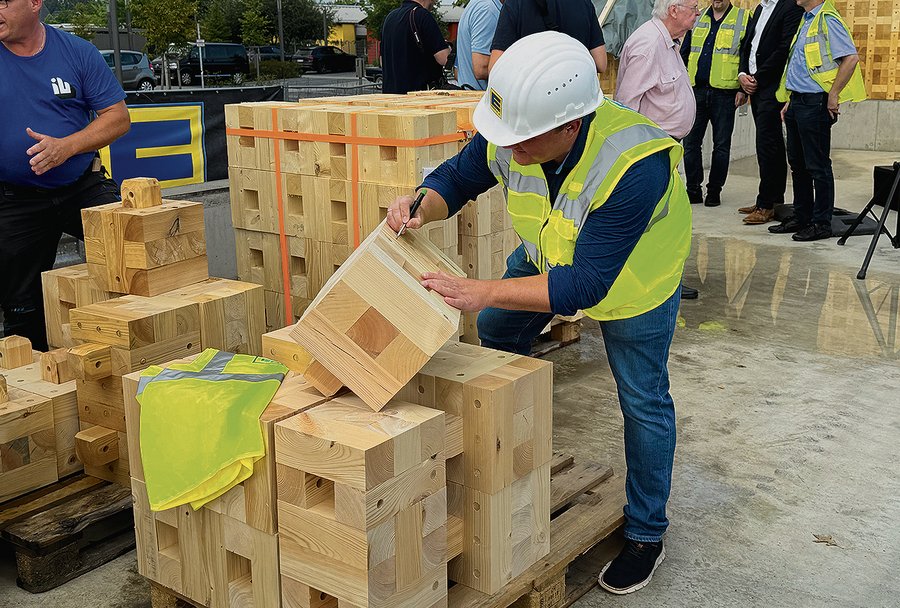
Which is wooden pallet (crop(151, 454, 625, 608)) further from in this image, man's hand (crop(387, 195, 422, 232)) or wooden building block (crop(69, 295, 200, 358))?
man's hand (crop(387, 195, 422, 232))

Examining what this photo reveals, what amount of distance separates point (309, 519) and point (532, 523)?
956 mm

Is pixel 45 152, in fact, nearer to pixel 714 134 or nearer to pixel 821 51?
pixel 821 51

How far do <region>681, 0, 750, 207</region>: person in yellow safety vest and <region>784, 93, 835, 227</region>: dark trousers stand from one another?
49.5 inches

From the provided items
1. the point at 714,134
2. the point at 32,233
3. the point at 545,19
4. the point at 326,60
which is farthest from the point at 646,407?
the point at 326,60

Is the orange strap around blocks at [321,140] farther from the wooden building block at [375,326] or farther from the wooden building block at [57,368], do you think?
the wooden building block at [375,326]

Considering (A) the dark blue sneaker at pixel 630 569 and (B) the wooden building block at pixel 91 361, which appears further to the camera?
(B) the wooden building block at pixel 91 361

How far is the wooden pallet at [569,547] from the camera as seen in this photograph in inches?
140

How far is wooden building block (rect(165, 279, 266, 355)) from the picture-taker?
4547 mm

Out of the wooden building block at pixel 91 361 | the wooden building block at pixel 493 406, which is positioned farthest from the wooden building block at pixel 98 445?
the wooden building block at pixel 493 406

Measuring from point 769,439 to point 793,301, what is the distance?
9.53 ft

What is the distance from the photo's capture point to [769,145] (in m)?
10.7

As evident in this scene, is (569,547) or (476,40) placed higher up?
(476,40)

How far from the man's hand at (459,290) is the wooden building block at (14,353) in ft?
8.20

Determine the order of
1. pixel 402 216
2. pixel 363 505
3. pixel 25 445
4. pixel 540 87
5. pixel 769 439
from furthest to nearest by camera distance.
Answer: pixel 769 439 → pixel 25 445 → pixel 402 216 → pixel 540 87 → pixel 363 505
